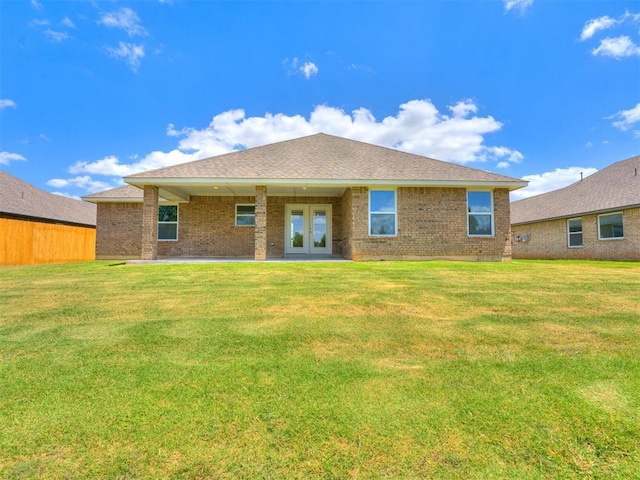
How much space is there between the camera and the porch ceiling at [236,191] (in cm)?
1320

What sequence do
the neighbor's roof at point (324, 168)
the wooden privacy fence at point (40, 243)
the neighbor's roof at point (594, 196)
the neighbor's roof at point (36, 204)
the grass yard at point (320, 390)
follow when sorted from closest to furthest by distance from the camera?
the grass yard at point (320, 390) → the neighbor's roof at point (324, 168) → the wooden privacy fence at point (40, 243) → the neighbor's roof at point (594, 196) → the neighbor's roof at point (36, 204)

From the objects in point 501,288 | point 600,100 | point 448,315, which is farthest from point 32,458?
point 600,100

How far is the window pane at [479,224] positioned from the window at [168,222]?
42.1ft

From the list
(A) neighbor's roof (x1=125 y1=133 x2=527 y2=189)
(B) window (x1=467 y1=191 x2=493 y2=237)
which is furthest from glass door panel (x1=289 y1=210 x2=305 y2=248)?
(B) window (x1=467 y1=191 x2=493 y2=237)

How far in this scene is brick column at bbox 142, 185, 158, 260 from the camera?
40.0 feet

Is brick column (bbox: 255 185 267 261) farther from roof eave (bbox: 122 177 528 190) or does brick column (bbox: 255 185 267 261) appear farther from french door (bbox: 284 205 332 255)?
french door (bbox: 284 205 332 255)

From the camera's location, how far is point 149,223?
40.1 ft

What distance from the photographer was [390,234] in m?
12.9

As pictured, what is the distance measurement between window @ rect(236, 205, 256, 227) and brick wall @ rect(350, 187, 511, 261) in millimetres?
5171

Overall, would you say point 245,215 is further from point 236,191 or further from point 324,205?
point 324,205

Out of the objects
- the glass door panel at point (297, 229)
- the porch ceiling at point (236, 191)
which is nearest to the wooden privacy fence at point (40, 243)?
the porch ceiling at point (236, 191)

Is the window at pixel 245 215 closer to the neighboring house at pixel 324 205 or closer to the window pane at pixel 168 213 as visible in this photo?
the neighboring house at pixel 324 205

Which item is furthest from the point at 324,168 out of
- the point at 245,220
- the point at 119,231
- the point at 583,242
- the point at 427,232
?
the point at 583,242

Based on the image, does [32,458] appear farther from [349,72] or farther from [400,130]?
[400,130]
